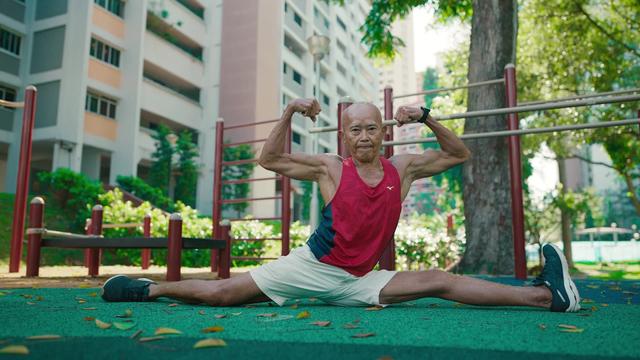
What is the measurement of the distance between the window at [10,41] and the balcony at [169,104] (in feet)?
12.4

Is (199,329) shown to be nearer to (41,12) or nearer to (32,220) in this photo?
(32,220)

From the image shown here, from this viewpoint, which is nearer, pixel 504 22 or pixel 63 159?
pixel 504 22

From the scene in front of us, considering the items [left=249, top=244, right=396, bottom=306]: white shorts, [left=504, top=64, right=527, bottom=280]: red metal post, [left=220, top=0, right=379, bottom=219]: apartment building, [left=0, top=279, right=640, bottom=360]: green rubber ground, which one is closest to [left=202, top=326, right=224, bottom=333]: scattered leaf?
[left=0, top=279, right=640, bottom=360]: green rubber ground

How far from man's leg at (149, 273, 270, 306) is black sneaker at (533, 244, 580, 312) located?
1372 mm

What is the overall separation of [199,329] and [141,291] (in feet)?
3.46

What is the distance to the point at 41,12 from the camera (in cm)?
1564

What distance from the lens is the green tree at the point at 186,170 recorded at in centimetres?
1725

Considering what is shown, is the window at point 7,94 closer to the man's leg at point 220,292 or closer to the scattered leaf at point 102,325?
the man's leg at point 220,292

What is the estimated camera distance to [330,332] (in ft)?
5.80

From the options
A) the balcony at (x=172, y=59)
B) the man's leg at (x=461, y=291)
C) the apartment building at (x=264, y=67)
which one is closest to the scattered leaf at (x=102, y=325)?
the man's leg at (x=461, y=291)

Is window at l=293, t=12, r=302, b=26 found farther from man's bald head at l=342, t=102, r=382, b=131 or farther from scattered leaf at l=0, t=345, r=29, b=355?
scattered leaf at l=0, t=345, r=29, b=355

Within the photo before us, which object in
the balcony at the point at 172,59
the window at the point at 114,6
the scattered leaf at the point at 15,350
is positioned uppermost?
the window at the point at 114,6

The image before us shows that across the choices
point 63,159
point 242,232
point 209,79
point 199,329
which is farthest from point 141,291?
point 209,79

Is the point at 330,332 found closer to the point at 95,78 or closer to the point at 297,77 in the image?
the point at 95,78
